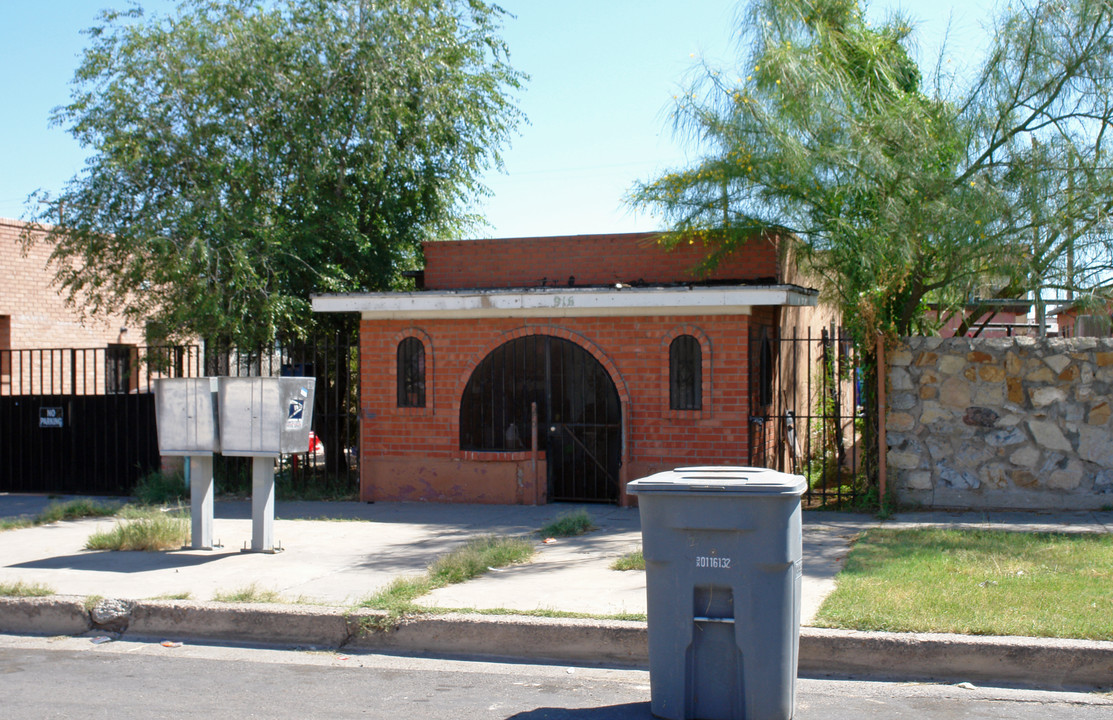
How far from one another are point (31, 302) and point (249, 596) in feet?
46.1

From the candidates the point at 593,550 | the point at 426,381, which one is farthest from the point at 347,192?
the point at 593,550

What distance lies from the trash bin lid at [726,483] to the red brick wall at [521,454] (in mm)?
6313

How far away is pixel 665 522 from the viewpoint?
4980 millimetres

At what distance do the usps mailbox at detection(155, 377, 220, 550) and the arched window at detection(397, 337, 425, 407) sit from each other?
3.66 m

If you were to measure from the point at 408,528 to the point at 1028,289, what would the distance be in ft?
23.1

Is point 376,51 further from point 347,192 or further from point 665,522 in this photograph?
point 665,522

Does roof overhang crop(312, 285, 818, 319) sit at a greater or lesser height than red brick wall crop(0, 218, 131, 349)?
lesser

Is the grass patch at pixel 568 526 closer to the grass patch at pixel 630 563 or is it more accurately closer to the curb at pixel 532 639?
the grass patch at pixel 630 563

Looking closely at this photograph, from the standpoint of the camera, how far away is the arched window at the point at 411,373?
41.6 feet

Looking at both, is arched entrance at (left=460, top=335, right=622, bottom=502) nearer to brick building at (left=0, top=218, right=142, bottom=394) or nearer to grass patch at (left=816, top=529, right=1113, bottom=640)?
grass patch at (left=816, top=529, right=1113, bottom=640)

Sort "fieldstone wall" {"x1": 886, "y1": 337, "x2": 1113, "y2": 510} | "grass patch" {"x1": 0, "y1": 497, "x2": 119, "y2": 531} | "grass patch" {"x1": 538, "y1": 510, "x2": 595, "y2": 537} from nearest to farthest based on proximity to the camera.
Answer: "grass patch" {"x1": 538, "y1": 510, "x2": 595, "y2": 537} < "fieldstone wall" {"x1": 886, "y1": 337, "x2": 1113, "y2": 510} < "grass patch" {"x1": 0, "y1": 497, "x2": 119, "y2": 531}

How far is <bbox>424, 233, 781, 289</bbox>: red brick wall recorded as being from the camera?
12.8 metres

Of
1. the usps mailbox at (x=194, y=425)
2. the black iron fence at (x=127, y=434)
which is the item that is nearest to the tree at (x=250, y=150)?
the black iron fence at (x=127, y=434)

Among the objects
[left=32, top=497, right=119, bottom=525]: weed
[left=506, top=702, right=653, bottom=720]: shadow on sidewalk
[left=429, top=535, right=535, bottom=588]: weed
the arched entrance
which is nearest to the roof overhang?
the arched entrance
